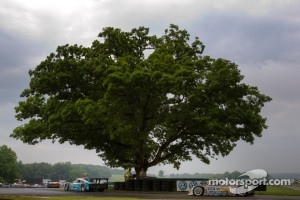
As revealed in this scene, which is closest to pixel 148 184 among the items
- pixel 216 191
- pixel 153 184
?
pixel 153 184

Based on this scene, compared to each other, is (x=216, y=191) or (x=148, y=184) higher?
(x=148, y=184)

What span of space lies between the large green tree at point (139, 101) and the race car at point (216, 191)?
29.8 ft

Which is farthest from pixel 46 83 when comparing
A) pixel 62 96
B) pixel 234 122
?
pixel 234 122

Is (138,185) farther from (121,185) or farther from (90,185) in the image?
(90,185)

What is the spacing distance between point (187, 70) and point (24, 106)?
20156 mm

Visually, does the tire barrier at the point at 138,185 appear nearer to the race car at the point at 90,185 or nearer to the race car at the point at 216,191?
the race car at the point at 90,185

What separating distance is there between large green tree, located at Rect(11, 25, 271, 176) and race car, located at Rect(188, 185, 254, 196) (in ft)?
29.8

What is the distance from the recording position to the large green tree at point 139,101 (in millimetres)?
40594

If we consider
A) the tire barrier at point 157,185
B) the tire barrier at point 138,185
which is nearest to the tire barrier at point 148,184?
the tire barrier at point 157,185

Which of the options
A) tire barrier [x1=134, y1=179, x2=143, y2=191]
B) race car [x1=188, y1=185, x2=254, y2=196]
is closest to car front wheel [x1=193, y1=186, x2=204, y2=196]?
race car [x1=188, y1=185, x2=254, y2=196]

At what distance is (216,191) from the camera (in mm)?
31266

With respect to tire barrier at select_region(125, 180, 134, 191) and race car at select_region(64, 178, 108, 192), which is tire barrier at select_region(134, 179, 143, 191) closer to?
tire barrier at select_region(125, 180, 134, 191)

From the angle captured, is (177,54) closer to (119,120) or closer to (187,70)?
(187,70)

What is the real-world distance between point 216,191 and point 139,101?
15.3 metres
